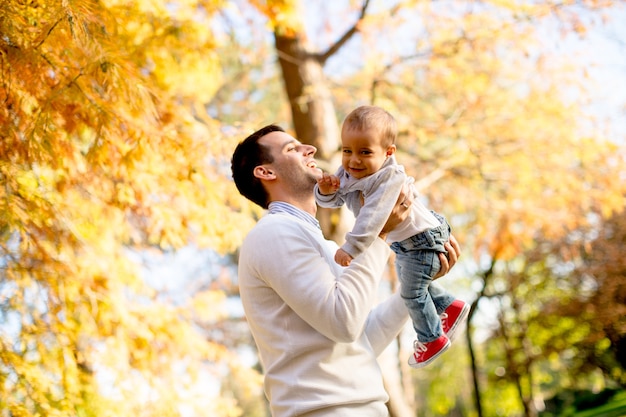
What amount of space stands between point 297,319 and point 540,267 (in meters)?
12.1

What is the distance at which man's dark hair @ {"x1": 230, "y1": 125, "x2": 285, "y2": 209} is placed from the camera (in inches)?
97.5

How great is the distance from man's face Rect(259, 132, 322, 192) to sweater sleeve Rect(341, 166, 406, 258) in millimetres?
385

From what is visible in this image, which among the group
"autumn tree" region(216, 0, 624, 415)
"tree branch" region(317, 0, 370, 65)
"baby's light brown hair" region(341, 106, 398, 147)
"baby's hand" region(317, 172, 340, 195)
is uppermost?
"baby's light brown hair" region(341, 106, 398, 147)

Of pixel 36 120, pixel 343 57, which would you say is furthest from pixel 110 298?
pixel 343 57

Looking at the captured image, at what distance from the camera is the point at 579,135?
25.1ft

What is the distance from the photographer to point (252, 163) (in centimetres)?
249

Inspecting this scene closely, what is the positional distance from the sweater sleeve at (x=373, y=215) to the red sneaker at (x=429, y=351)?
0.57m

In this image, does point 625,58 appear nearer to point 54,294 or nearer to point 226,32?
point 226,32

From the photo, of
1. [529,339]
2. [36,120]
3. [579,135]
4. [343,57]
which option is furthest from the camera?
[529,339]

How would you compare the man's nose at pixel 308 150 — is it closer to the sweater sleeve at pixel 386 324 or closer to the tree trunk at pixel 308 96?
the sweater sleeve at pixel 386 324

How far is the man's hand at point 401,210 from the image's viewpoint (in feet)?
6.99

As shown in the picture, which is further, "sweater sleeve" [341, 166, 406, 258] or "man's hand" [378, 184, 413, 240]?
"man's hand" [378, 184, 413, 240]

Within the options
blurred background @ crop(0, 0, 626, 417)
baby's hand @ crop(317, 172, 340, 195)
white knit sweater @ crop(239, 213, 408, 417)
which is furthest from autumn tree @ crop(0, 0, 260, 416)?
white knit sweater @ crop(239, 213, 408, 417)

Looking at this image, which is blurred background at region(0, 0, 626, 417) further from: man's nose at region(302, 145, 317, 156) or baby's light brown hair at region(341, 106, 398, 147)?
baby's light brown hair at region(341, 106, 398, 147)
